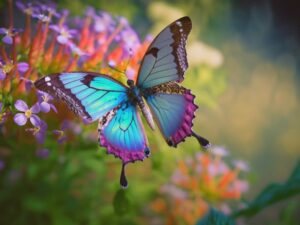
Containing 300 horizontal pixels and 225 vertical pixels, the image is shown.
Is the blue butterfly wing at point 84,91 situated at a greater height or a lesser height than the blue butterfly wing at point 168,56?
lesser

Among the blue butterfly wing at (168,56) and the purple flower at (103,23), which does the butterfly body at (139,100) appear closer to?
the blue butterfly wing at (168,56)

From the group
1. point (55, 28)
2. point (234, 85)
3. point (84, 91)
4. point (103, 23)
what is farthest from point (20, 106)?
point (234, 85)

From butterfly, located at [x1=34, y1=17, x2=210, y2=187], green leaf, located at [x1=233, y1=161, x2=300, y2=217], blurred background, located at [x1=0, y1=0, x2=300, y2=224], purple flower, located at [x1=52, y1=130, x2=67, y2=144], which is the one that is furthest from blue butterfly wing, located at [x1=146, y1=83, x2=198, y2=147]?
blurred background, located at [x1=0, y1=0, x2=300, y2=224]

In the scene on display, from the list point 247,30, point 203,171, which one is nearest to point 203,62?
point 247,30

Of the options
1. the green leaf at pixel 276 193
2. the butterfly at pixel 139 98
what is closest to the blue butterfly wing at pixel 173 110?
the butterfly at pixel 139 98

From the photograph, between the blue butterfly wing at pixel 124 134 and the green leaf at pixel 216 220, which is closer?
the blue butterfly wing at pixel 124 134

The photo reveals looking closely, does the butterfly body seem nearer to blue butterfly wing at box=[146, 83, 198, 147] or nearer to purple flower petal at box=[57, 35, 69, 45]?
blue butterfly wing at box=[146, 83, 198, 147]
